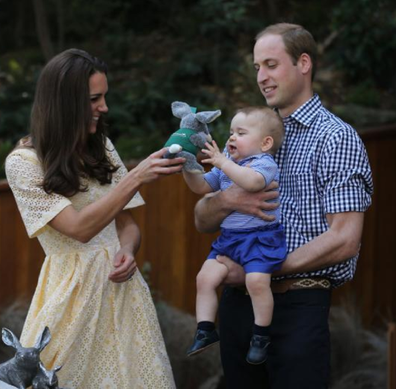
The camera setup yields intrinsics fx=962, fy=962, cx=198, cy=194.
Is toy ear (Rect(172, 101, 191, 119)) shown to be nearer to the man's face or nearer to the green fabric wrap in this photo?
the green fabric wrap

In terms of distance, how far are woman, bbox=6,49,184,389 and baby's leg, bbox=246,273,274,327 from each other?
1.59 feet

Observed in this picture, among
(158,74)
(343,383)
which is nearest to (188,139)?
(343,383)

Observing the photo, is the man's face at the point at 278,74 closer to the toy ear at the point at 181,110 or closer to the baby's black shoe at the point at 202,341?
the toy ear at the point at 181,110

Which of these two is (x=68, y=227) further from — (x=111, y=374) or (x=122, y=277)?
(x=111, y=374)

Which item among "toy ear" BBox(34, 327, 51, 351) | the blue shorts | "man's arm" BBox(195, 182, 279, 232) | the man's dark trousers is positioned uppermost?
"man's arm" BBox(195, 182, 279, 232)

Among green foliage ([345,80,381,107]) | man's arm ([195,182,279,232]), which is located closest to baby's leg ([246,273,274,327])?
man's arm ([195,182,279,232])

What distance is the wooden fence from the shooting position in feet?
19.2

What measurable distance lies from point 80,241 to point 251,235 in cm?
64

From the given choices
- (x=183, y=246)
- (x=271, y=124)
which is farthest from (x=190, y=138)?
(x=183, y=246)

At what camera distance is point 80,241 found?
3.57 m

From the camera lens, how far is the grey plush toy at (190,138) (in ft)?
11.3

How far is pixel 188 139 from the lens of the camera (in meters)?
3.45

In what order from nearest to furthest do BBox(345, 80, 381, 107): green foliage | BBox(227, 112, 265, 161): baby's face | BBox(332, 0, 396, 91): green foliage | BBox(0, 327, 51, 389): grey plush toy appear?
BBox(0, 327, 51, 389): grey plush toy → BBox(227, 112, 265, 161): baby's face → BBox(345, 80, 381, 107): green foliage → BBox(332, 0, 396, 91): green foliage

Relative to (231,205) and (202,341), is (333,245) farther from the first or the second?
(202,341)
